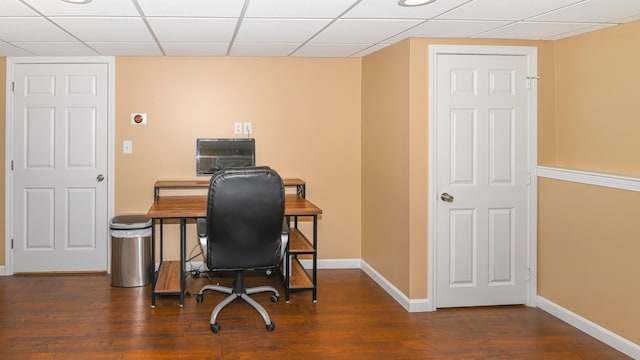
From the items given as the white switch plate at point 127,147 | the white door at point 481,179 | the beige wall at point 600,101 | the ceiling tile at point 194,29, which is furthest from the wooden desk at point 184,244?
the beige wall at point 600,101

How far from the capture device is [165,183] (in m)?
5.10

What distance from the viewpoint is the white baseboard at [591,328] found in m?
3.41

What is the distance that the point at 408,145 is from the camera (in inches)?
164

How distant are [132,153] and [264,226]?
6.76ft

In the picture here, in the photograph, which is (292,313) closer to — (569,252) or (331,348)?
(331,348)

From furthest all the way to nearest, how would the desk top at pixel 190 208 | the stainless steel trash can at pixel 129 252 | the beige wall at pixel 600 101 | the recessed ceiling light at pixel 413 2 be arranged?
the stainless steel trash can at pixel 129 252 → the desk top at pixel 190 208 → the beige wall at pixel 600 101 → the recessed ceiling light at pixel 413 2

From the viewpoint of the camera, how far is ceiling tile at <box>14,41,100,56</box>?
173 inches

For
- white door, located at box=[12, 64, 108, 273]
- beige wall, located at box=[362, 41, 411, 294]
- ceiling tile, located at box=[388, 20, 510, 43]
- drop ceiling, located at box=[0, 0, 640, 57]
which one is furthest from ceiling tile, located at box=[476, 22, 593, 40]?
white door, located at box=[12, 64, 108, 273]

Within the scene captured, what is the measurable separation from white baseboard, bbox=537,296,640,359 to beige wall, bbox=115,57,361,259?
1896 mm

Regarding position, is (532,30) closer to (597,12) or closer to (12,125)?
(597,12)

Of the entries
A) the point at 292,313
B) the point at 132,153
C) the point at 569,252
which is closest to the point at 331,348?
the point at 292,313

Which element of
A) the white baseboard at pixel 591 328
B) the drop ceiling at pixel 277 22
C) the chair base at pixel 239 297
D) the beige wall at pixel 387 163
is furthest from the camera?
the beige wall at pixel 387 163

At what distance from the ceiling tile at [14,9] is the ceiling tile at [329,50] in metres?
2.00

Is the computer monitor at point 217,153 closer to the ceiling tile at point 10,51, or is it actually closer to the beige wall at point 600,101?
the ceiling tile at point 10,51
